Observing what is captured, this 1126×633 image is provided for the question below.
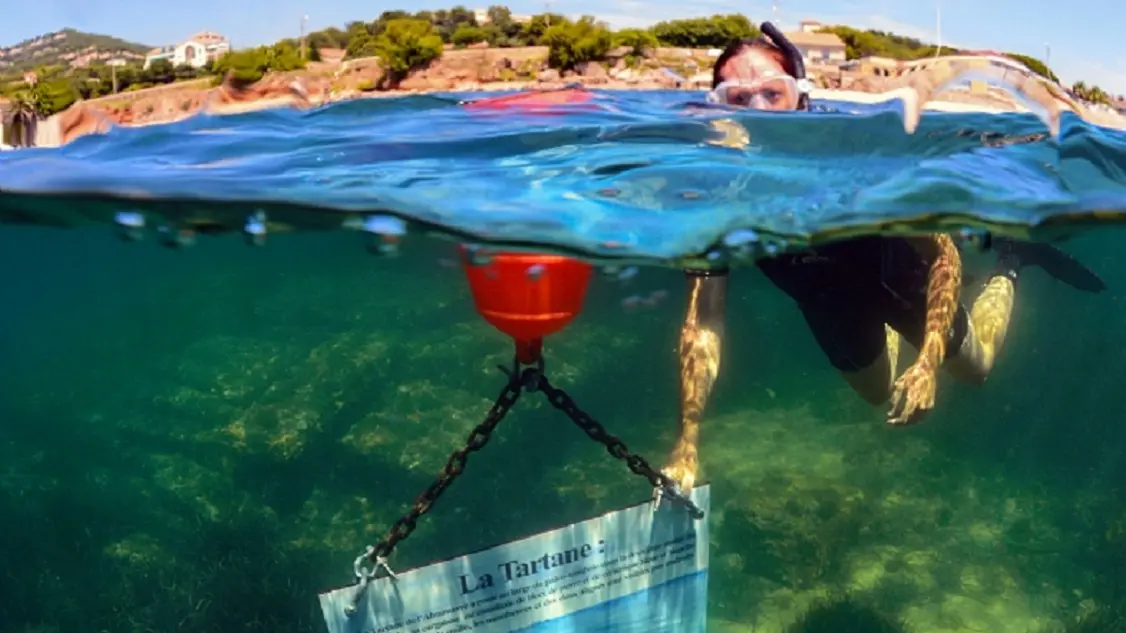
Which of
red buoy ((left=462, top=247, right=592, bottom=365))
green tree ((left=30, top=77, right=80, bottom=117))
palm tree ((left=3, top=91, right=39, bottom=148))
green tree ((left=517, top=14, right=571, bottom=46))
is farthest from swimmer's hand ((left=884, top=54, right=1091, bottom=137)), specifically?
green tree ((left=517, top=14, right=571, bottom=46))

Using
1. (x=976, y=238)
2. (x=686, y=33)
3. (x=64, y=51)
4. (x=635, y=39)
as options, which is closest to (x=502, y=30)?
(x=635, y=39)

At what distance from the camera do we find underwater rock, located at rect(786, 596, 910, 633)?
763 centimetres

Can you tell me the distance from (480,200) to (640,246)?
52.2 inches

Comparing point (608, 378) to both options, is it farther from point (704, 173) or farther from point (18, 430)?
point (18, 430)

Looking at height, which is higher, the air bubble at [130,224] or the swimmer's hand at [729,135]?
the swimmer's hand at [729,135]

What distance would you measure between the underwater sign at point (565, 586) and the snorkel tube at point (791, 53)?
325cm

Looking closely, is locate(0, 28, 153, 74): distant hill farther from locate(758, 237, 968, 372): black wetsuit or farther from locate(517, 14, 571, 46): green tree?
locate(517, 14, 571, 46): green tree

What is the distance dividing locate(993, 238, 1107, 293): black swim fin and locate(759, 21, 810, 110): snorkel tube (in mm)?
2784

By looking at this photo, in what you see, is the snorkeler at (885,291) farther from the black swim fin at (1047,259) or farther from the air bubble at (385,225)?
the air bubble at (385,225)

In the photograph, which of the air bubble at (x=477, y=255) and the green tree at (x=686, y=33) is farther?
the green tree at (x=686, y=33)

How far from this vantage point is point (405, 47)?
4956cm

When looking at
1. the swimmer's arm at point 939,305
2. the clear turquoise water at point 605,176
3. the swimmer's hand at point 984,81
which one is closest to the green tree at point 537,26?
the clear turquoise water at point 605,176

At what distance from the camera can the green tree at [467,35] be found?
54.1 metres

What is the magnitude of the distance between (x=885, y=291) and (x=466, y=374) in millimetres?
6788
